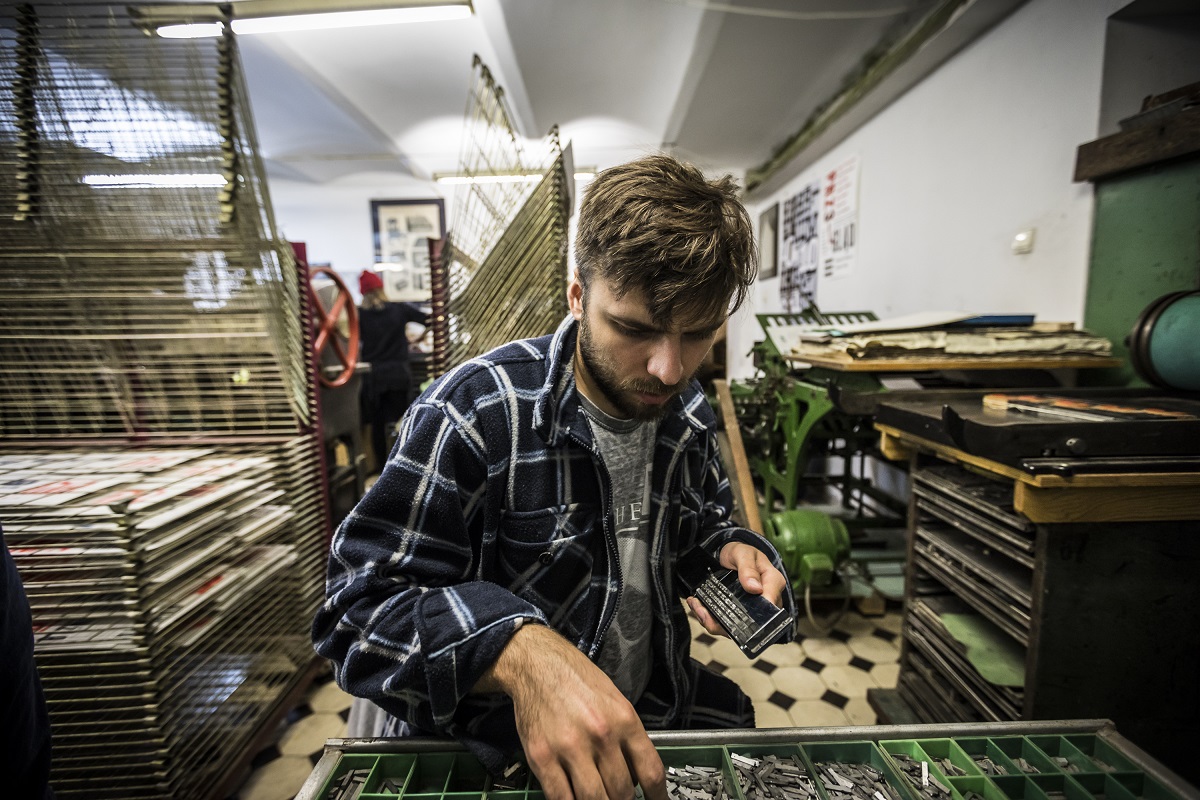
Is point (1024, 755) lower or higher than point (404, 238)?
lower

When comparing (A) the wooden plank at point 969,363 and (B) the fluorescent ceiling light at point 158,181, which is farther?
(A) the wooden plank at point 969,363

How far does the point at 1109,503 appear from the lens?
3.64 feet

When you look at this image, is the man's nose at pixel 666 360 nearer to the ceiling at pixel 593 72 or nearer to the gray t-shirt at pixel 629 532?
the gray t-shirt at pixel 629 532

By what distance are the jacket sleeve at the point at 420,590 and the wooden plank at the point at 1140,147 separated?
7.36 feet

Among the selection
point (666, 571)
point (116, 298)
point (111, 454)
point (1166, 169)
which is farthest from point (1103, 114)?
point (111, 454)

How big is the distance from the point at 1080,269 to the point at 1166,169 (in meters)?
0.46

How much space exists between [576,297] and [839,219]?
406cm

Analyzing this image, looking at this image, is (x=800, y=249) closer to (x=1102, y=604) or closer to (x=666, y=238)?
(x=1102, y=604)

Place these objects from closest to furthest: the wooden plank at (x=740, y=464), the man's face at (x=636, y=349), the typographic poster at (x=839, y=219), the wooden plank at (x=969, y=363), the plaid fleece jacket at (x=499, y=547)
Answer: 1. the plaid fleece jacket at (x=499, y=547)
2. the man's face at (x=636, y=349)
3. the wooden plank at (x=969, y=363)
4. the wooden plank at (x=740, y=464)
5. the typographic poster at (x=839, y=219)

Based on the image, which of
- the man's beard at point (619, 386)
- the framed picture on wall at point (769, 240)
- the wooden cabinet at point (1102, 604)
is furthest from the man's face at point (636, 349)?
the framed picture on wall at point (769, 240)

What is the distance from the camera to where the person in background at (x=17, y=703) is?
728 mm

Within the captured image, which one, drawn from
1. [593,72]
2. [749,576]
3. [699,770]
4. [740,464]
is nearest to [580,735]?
[699,770]

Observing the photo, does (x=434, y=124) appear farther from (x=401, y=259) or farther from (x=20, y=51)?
(x=20, y=51)

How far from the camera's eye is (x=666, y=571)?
3.57 feet
